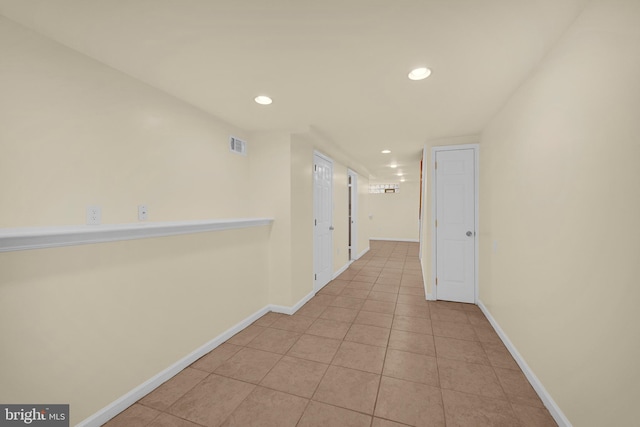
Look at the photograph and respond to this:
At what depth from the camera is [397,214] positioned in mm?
10352

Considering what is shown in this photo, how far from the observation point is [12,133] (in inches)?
57.4

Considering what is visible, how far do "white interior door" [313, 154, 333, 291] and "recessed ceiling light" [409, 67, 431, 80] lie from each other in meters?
2.13

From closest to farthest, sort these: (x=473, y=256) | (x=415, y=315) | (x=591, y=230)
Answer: (x=591, y=230), (x=415, y=315), (x=473, y=256)

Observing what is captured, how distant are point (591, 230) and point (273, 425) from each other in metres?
2.17

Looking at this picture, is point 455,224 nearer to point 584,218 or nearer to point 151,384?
point 584,218

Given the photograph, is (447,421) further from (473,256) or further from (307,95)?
(307,95)

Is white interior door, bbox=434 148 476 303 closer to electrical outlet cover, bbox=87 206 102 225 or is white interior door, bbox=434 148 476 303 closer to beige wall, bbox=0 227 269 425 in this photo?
beige wall, bbox=0 227 269 425

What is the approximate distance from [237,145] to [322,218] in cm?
183

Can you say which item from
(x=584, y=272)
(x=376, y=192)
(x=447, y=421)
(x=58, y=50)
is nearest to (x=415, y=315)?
(x=447, y=421)

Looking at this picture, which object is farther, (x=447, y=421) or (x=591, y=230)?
(x=447, y=421)

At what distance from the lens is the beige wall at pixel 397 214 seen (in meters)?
10.1

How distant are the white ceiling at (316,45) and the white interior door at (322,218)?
162 cm

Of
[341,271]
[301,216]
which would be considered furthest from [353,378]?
[341,271]

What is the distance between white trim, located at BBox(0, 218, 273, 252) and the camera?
1257 mm
